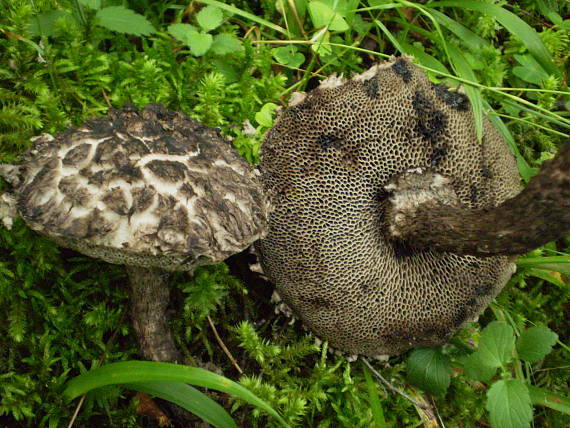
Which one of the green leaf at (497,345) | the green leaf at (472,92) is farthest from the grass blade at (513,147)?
the green leaf at (497,345)

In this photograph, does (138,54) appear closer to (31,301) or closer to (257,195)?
(257,195)

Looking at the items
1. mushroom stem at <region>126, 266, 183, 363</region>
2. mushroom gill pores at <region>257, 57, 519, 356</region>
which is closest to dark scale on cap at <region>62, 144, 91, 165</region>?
mushroom stem at <region>126, 266, 183, 363</region>

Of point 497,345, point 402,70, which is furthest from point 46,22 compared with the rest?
point 497,345

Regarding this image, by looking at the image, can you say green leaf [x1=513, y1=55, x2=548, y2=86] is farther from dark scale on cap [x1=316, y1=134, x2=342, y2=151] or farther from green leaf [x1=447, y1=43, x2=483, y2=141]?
dark scale on cap [x1=316, y1=134, x2=342, y2=151]

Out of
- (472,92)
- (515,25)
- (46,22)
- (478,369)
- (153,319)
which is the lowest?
(153,319)

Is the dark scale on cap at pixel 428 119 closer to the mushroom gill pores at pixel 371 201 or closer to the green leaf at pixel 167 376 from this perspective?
the mushroom gill pores at pixel 371 201

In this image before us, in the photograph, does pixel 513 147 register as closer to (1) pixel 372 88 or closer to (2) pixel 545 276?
(2) pixel 545 276
